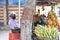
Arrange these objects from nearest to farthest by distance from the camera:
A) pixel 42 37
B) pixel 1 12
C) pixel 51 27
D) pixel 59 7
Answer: pixel 42 37
pixel 51 27
pixel 59 7
pixel 1 12

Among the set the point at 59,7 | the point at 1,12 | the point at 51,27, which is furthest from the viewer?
the point at 1,12

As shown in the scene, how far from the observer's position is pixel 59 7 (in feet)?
19.5

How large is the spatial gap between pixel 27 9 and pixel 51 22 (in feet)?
2.21

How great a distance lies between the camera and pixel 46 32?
4195 millimetres

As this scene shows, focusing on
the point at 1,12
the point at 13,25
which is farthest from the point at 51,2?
the point at 1,12

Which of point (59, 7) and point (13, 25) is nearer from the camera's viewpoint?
point (13, 25)

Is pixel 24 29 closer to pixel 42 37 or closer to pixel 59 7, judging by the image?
pixel 42 37

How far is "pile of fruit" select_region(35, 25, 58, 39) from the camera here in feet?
13.7

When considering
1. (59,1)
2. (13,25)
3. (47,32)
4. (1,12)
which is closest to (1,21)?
(1,12)

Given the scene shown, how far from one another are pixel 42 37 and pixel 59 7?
77.1 inches

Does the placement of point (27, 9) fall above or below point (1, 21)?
above

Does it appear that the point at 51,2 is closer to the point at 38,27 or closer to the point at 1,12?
the point at 38,27

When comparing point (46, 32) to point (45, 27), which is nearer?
point (46, 32)

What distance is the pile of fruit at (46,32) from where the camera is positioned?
4172 millimetres
